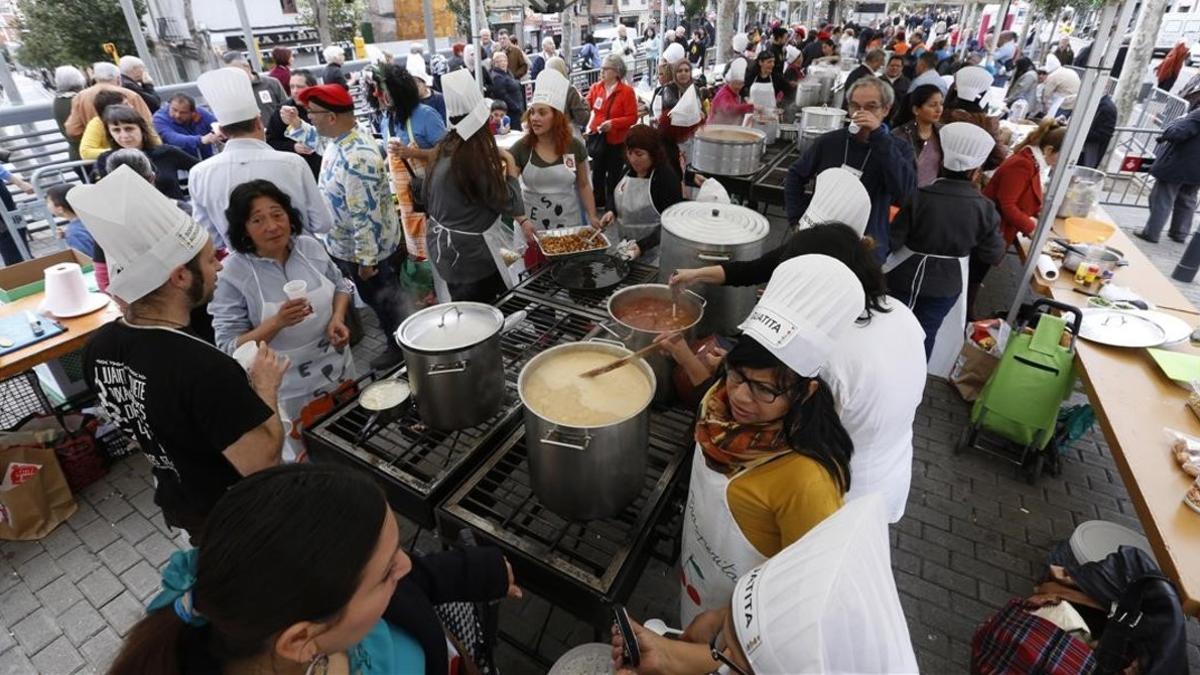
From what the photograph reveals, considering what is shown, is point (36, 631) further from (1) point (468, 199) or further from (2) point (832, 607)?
(2) point (832, 607)

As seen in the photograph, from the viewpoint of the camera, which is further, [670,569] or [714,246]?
[670,569]

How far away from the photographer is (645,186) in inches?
156

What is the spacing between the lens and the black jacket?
3.60 meters

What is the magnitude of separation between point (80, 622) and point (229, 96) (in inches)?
110

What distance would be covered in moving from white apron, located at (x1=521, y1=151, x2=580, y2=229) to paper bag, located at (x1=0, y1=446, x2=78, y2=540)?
10.7 feet

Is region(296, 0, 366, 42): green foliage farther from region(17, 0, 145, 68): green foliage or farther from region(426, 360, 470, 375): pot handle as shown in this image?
region(426, 360, 470, 375): pot handle

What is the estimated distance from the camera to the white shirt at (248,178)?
3.08 metres

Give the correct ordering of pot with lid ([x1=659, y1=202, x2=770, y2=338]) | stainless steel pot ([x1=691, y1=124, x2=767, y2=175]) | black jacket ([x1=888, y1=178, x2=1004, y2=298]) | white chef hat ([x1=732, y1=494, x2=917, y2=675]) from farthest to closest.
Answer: stainless steel pot ([x1=691, y1=124, x2=767, y2=175]) → black jacket ([x1=888, y1=178, x2=1004, y2=298]) → pot with lid ([x1=659, y1=202, x2=770, y2=338]) → white chef hat ([x1=732, y1=494, x2=917, y2=675])

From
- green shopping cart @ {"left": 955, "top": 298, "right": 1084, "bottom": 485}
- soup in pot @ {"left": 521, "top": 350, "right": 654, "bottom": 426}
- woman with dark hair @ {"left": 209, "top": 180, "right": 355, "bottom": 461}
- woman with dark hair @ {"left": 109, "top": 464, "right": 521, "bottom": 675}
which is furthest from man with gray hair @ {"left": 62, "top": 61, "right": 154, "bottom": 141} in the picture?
green shopping cart @ {"left": 955, "top": 298, "right": 1084, "bottom": 485}

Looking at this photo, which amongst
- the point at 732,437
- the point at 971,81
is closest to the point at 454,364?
the point at 732,437

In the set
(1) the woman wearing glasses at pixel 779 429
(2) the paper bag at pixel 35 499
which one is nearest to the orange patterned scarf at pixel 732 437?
(1) the woman wearing glasses at pixel 779 429

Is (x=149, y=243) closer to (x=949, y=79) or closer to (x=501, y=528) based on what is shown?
(x=501, y=528)

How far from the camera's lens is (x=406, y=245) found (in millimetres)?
4875

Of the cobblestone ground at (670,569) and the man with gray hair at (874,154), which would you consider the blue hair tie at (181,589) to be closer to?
the cobblestone ground at (670,569)
